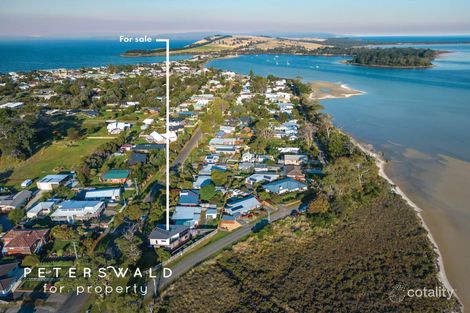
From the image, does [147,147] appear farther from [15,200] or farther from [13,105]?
[13,105]

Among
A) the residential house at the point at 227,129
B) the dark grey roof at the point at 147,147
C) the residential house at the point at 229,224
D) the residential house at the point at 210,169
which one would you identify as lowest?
the residential house at the point at 229,224

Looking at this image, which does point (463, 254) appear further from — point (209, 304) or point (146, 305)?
point (146, 305)

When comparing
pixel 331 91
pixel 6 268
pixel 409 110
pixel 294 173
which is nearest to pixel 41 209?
pixel 6 268

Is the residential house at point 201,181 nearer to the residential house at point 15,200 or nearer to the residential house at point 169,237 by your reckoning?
the residential house at point 169,237

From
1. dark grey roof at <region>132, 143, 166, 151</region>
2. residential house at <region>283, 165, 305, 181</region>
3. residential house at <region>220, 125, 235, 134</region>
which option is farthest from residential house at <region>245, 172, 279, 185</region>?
residential house at <region>220, 125, 235, 134</region>

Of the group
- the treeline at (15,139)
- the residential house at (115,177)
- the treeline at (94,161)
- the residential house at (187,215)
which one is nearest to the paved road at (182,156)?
the residential house at (115,177)

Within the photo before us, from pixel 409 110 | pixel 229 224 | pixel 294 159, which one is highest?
pixel 409 110
